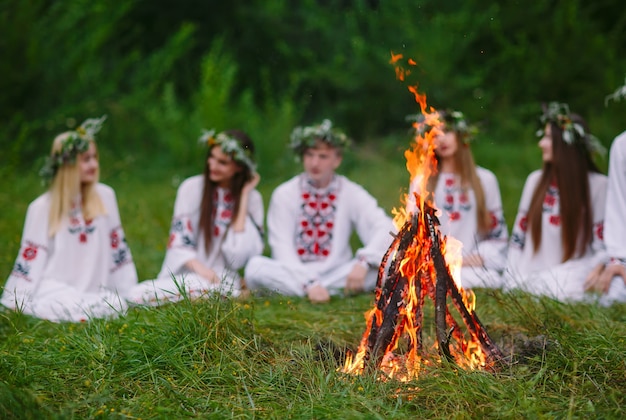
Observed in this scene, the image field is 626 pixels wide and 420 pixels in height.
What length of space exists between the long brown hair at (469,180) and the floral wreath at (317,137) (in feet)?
2.66

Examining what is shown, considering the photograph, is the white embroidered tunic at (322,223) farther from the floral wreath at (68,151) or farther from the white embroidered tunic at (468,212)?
the floral wreath at (68,151)

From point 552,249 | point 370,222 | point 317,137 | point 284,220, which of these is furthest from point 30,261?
point 552,249

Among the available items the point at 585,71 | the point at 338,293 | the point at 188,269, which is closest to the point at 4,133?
the point at 188,269

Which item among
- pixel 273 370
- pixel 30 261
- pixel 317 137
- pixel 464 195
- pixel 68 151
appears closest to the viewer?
pixel 273 370

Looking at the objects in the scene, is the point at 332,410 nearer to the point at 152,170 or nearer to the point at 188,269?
the point at 188,269

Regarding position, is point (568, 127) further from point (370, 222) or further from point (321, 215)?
point (321, 215)

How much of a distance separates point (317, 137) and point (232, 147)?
0.73 metres

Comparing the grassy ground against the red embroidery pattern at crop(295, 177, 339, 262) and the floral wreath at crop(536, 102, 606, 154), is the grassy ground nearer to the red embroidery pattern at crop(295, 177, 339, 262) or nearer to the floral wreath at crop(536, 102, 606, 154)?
the red embroidery pattern at crop(295, 177, 339, 262)

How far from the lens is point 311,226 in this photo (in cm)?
620

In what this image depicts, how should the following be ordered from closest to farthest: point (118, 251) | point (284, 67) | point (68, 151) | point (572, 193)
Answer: point (68, 151) → point (118, 251) → point (572, 193) → point (284, 67)

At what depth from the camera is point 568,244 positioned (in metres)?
5.82

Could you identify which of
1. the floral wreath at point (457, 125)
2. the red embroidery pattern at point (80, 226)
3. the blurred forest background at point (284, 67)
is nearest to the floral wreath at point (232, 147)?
the red embroidery pattern at point (80, 226)

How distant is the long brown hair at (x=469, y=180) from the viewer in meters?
6.25

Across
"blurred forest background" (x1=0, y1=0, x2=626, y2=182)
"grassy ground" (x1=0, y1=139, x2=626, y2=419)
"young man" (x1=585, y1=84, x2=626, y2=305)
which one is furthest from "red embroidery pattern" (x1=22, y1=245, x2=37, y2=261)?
"blurred forest background" (x1=0, y1=0, x2=626, y2=182)
